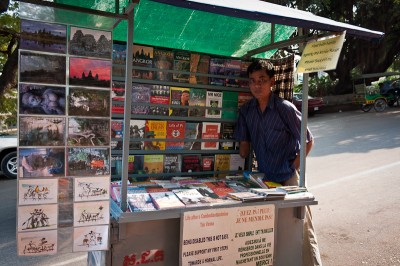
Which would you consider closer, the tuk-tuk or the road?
the road

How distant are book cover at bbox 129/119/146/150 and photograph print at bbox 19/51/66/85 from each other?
2.93ft

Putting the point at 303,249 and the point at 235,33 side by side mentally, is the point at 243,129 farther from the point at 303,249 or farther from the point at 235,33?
the point at 303,249

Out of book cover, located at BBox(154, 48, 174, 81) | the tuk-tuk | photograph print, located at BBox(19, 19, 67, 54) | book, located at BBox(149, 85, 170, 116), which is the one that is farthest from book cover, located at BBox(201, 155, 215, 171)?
the tuk-tuk

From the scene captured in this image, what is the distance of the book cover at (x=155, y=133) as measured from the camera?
8.57 feet

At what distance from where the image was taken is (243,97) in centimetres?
301

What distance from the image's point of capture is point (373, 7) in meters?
15.3

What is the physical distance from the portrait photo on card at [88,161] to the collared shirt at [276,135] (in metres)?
1.42

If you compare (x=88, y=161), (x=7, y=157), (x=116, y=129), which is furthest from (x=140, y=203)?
(x=7, y=157)

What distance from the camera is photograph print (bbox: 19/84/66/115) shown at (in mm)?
1628

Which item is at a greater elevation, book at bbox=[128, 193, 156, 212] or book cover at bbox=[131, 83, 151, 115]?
book cover at bbox=[131, 83, 151, 115]

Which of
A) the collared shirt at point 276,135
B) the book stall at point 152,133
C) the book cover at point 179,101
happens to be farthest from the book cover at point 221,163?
the book cover at point 179,101

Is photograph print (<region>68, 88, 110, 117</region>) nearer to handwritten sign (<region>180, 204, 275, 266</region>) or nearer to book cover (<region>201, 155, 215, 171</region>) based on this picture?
handwritten sign (<region>180, 204, 275, 266</region>)

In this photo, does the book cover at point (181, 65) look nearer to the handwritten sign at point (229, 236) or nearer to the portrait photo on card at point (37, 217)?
the handwritten sign at point (229, 236)

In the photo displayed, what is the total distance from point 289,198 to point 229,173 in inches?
30.5
